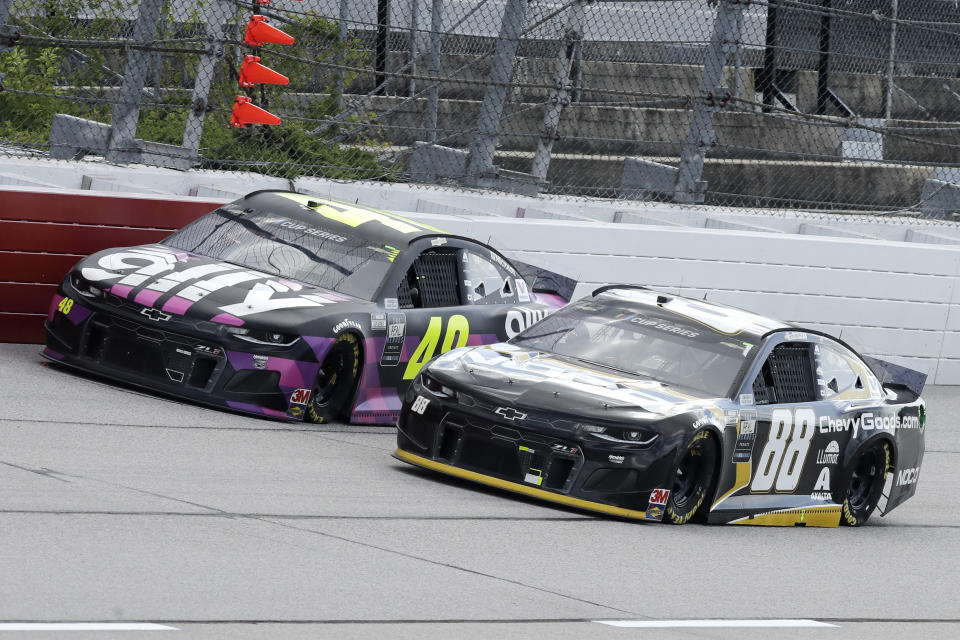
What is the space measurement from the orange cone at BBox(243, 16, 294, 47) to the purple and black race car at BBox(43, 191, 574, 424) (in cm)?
176

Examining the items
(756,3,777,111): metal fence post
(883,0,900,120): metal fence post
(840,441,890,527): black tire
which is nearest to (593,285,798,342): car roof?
(840,441,890,527): black tire

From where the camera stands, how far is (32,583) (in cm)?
539

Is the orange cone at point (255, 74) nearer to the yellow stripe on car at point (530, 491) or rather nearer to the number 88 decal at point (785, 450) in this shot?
the yellow stripe on car at point (530, 491)

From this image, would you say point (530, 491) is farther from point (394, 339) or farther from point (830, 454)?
point (394, 339)

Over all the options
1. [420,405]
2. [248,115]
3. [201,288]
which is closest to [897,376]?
[420,405]

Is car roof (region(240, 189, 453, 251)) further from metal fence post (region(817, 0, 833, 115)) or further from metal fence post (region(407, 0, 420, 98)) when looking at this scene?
metal fence post (region(817, 0, 833, 115))

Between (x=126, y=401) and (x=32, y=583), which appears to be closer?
(x=32, y=583)

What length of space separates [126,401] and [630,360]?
299 centimetres

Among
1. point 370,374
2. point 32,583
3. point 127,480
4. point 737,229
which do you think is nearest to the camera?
point 32,583

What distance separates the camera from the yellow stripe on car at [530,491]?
26.5ft

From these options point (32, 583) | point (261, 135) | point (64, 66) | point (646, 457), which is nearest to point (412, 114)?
point (261, 135)

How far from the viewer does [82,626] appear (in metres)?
4.95

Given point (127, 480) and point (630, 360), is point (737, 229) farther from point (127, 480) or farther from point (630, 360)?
point (127, 480)

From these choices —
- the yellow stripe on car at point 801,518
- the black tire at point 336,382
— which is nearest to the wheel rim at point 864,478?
the yellow stripe on car at point 801,518
